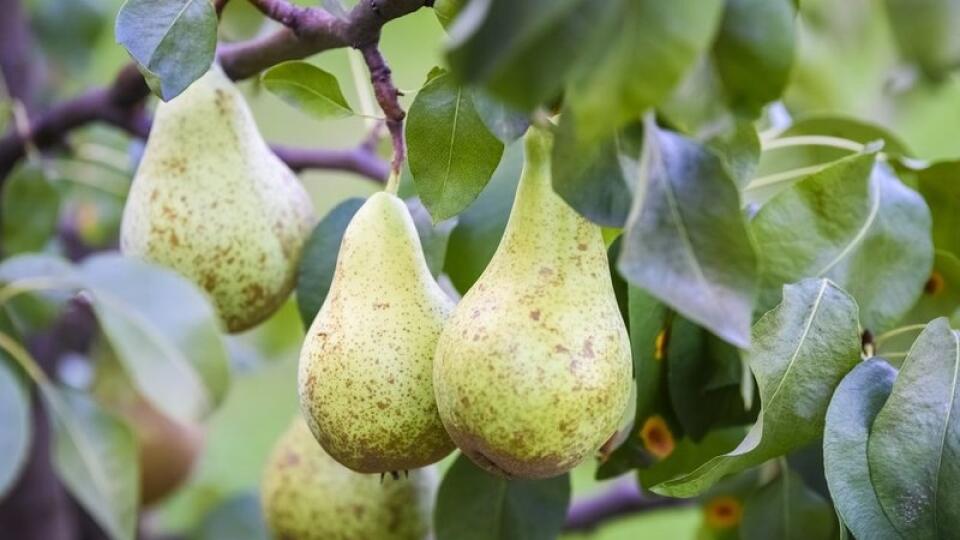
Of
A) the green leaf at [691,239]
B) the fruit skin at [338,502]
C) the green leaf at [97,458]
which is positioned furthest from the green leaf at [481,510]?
the green leaf at [691,239]

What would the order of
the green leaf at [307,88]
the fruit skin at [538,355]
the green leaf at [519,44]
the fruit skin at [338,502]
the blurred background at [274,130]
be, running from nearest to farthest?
1. the green leaf at [519,44]
2. the fruit skin at [538,355]
3. the green leaf at [307,88]
4. the fruit skin at [338,502]
5. the blurred background at [274,130]

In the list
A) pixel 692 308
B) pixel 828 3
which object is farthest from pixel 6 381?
pixel 828 3

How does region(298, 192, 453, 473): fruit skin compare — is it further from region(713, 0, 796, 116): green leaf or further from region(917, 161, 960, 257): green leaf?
region(917, 161, 960, 257): green leaf

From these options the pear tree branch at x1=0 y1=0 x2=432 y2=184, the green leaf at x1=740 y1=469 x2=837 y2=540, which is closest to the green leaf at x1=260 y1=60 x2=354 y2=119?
the pear tree branch at x1=0 y1=0 x2=432 y2=184

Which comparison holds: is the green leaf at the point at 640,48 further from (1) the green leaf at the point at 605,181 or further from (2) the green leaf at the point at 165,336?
(2) the green leaf at the point at 165,336

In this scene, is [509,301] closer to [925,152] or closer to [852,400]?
[852,400]

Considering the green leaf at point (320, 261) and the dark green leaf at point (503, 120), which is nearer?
the dark green leaf at point (503, 120)

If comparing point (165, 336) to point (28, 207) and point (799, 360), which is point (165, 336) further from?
point (28, 207)
